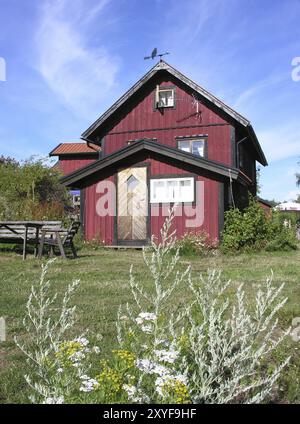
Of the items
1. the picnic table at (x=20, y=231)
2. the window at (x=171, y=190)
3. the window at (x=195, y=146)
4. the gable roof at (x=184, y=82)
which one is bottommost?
the picnic table at (x=20, y=231)

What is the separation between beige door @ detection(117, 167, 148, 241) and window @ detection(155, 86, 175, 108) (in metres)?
4.72

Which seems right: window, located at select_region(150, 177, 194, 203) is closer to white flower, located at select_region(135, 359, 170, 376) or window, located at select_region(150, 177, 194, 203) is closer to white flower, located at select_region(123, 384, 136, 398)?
white flower, located at select_region(135, 359, 170, 376)

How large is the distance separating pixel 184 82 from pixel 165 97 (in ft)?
4.09

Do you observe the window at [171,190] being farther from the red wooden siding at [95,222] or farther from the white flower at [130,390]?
the white flower at [130,390]

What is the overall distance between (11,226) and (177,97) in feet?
32.1

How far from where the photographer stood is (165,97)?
1964cm

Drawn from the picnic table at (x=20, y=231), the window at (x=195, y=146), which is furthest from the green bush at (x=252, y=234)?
the picnic table at (x=20, y=231)

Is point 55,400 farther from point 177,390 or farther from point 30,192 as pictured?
point 30,192

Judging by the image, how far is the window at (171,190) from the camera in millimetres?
15453

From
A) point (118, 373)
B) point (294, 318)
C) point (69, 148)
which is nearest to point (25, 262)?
point (294, 318)

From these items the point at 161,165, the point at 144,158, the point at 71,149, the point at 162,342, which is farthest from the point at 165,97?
the point at 71,149

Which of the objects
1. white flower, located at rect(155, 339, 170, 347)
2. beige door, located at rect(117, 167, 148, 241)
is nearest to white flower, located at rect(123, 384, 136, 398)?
white flower, located at rect(155, 339, 170, 347)

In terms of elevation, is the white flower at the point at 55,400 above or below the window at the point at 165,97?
below

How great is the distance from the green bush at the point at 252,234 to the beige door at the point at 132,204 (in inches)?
114
